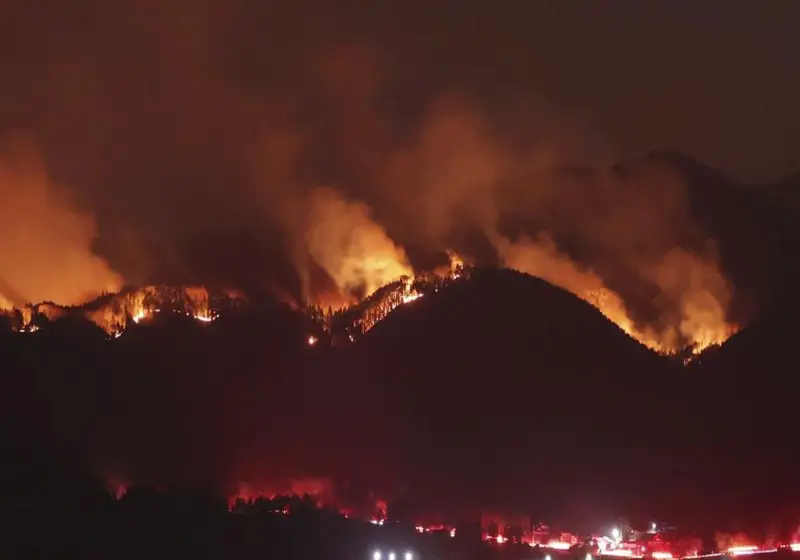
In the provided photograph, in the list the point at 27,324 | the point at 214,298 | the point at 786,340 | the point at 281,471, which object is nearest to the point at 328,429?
the point at 281,471

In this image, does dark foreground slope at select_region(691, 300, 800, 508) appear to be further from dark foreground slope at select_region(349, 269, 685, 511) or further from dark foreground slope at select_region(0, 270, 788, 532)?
dark foreground slope at select_region(349, 269, 685, 511)

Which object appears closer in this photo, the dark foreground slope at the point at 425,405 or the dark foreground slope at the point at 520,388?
the dark foreground slope at the point at 425,405

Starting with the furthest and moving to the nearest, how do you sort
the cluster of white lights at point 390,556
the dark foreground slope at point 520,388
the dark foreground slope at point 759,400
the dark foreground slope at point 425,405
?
the dark foreground slope at point 759,400, the dark foreground slope at point 520,388, the dark foreground slope at point 425,405, the cluster of white lights at point 390,556

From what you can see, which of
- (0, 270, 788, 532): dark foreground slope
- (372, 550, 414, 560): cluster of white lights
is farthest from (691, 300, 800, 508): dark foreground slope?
Answer: (372, 550, 414, 560): cluster of white lights

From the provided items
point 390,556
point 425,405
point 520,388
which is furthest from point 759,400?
point 390,556

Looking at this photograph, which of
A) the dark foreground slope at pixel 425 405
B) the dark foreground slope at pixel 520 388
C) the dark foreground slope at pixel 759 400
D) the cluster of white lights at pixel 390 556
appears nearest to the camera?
the cluster of white lights at pixel 390 556

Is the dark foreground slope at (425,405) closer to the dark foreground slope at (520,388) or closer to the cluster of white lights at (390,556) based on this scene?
the dark foreground slope at (520,388)

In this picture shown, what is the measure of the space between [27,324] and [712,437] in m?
19.9

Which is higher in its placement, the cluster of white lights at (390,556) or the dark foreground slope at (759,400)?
the dark foreground slope at (759,400)

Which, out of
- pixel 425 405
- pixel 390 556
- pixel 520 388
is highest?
pixel 520 388

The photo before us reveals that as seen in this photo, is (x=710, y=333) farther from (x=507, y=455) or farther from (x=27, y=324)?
(x=27, y=324)

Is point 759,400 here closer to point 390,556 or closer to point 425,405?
point 425,405

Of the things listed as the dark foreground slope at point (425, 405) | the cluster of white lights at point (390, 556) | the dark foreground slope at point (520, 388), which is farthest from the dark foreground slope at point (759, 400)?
the cluster of white lights at point (390, 556)

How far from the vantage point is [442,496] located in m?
30.0
